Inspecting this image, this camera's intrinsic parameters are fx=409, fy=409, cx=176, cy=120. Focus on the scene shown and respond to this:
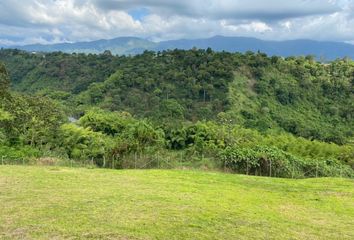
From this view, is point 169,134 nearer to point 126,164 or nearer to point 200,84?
point 126,164

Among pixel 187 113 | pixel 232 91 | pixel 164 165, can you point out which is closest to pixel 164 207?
pixel 164 165

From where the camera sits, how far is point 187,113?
60.1 m

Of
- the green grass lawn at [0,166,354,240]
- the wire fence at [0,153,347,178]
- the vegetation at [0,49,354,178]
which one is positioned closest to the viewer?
the green grass lawn at [0,166,354,240]

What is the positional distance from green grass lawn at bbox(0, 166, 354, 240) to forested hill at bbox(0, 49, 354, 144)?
1404 inches

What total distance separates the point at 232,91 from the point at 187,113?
27.6 ft

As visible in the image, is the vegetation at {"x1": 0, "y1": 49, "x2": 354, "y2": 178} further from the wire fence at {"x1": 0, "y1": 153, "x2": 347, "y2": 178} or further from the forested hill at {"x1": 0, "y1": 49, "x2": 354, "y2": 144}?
the forested hill at {"x1": 0, "y1": 49, "x2": 354, "y2": 144}

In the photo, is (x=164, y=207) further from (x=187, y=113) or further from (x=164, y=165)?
(x=187, y=113)

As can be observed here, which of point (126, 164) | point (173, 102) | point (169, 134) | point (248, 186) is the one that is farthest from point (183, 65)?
point (248, 186)

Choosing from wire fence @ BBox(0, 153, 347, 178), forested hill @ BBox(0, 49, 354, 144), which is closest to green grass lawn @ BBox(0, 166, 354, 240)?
wire fence @ BBox(0, 153, 347, 178)

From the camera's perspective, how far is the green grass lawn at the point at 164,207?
8.22 metres

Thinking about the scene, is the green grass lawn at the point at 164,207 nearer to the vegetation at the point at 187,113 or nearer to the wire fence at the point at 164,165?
the wire fence at the point at 164,165

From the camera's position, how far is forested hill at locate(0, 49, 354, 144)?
55875mm

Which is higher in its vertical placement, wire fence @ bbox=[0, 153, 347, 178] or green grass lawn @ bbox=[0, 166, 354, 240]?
green grass lawn @ bbox=[0, 166, 354, 240]

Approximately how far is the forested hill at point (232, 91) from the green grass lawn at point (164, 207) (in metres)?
35.7
